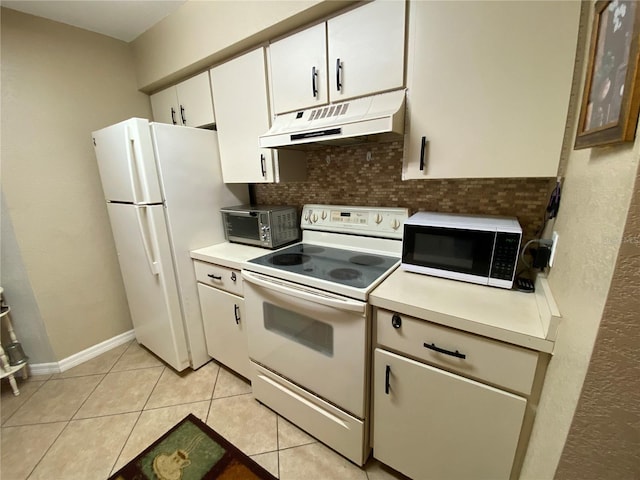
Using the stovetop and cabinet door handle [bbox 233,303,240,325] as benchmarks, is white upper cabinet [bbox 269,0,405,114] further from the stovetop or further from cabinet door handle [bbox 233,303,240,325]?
cabinet door handle [bbox 233,303,240,325]

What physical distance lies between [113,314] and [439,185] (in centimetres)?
273

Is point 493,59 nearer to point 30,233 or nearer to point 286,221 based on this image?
point 286,221

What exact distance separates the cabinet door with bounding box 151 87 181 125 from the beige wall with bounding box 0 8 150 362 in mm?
108

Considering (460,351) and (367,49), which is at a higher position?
(367,49)

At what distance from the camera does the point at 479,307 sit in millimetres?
954

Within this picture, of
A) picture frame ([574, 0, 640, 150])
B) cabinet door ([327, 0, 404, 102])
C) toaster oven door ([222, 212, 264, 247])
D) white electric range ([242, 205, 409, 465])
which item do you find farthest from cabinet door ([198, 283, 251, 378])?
picture frame ([574, 0, 640, 150])

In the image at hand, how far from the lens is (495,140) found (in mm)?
1008

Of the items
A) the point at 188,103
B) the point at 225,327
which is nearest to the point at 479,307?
the point at 225,327

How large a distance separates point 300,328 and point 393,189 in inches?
37.0

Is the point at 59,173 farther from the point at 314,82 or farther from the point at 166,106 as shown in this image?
the point at 314,82

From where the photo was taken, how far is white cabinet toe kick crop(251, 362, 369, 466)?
126 centimetres

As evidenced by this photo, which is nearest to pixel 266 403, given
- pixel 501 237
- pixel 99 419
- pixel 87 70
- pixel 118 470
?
pixel 118 470

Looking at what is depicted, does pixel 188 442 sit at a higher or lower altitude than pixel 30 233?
lower

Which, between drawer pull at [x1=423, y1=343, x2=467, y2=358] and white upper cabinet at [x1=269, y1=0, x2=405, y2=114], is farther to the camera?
white upper cabinet at [x1=269, y1=0, x2=405, y2=114]
